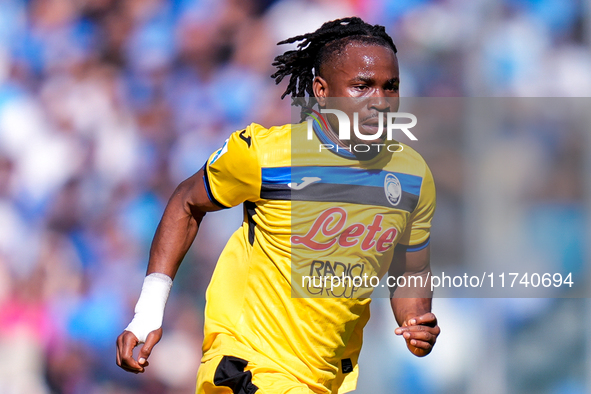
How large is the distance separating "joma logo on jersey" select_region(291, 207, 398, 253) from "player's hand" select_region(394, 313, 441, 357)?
0.31m

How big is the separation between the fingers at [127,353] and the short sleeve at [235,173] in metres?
0.57

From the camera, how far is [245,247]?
8.23 ft

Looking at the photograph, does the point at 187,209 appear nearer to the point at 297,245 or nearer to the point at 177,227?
the point at 177,227

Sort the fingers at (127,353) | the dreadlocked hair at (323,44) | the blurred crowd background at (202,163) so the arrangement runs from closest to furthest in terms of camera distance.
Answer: the fingers at (127,353) < the dreadlocked hair at (323,44) < the blurred crowd background at (202,163)

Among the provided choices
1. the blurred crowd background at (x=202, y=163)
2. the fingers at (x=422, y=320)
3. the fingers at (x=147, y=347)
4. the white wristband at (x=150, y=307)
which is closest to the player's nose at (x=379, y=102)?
the fingers at (x=422, y=320)

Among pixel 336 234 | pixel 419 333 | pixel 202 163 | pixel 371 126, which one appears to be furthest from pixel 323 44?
pixel 202 163

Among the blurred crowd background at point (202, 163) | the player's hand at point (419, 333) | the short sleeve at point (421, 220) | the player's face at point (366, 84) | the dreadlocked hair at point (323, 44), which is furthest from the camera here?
the blurred crowd background at point (202, 163)

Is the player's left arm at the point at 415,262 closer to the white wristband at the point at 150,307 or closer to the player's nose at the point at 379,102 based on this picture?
the player's nose at the point at 379,102

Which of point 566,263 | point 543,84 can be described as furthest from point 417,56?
point 566,263

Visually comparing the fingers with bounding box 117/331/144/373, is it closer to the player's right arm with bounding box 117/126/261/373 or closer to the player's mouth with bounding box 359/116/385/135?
the player's right arm with bounding box 117/126/261/373

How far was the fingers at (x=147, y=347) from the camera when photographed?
2201mm

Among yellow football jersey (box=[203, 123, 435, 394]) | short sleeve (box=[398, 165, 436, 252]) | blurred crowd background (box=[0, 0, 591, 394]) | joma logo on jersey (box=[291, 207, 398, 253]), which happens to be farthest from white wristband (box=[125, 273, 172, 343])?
blurred crowd background (box=[0, 0, 591, 394])

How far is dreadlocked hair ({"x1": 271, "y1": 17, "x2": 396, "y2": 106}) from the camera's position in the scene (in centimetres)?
253

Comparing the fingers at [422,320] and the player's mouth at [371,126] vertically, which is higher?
the player's mouth at [371,126]
